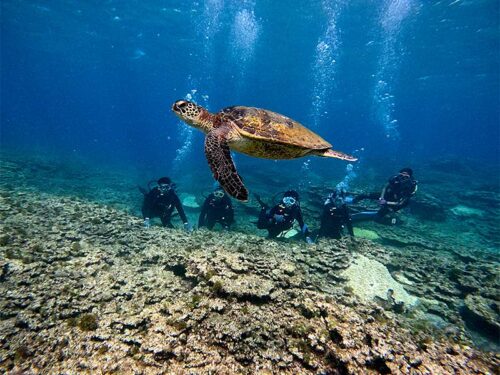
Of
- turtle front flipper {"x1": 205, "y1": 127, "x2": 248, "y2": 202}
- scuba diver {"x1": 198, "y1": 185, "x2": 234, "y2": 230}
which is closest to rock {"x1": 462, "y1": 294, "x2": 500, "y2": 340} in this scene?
turtle front flipper {"x1": 205, "y1": 127, "x2": 248, "y2": 202}

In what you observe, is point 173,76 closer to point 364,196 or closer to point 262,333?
point 364,196

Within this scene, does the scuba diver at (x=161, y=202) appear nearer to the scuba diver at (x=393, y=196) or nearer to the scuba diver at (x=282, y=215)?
the scuba diver at (x=282, y=215)

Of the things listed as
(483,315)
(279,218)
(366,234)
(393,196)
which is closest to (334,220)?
(366,234)

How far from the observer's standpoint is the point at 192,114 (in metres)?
4.25

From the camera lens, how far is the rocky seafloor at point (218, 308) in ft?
8.96

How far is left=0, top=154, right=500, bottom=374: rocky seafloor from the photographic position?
2732 mm

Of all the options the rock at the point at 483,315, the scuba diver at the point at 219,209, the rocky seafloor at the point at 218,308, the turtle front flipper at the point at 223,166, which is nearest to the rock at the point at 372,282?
the rocky seafloor at the point at 218,308

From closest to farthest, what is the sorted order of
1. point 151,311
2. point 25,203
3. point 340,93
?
point 151,311
point 25,203
point 340,93

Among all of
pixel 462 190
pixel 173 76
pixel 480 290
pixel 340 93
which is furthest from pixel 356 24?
pixel 173 76

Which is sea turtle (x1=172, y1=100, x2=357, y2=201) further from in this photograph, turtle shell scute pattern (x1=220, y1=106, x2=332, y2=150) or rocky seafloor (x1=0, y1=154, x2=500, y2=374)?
rocky seafloor (x1=0, y1=154, x2=500, y2=374)

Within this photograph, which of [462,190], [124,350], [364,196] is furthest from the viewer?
[462,190]

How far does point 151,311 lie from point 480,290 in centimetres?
637

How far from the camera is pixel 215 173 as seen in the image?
315 cm

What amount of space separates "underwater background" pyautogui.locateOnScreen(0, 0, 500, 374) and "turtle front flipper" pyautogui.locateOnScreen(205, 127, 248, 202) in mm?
1587
